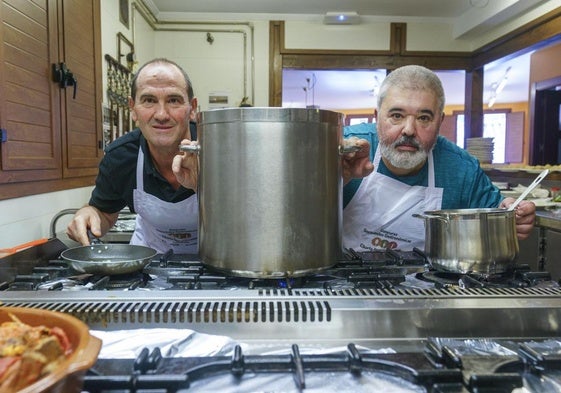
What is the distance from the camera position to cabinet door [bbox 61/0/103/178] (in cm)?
209

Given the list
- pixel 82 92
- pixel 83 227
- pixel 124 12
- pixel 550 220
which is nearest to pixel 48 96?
pixel 82 92

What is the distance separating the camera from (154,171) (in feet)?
4.56

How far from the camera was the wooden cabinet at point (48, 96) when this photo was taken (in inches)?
63.1

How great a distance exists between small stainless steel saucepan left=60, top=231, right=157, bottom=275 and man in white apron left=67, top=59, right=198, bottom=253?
0.24m

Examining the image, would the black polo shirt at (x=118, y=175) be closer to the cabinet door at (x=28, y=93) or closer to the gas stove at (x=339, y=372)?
the cabinet door at (x=28, y=93)

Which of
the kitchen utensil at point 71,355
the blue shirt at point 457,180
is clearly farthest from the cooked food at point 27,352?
the blue shirt at point 457,180

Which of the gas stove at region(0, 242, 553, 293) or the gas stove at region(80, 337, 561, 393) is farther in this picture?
the gas stove at region(0, 242, 553, 293)

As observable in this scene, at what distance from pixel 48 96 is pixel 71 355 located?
6.08 ft

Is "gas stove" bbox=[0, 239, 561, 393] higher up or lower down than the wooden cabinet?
lower down

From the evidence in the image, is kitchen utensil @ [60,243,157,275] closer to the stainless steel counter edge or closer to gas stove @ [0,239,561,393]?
gas stove @ [0,239,561,393]

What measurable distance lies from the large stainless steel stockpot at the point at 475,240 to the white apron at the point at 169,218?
772 mm

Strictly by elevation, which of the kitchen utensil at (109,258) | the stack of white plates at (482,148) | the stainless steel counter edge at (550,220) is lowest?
the stainless steel counter edge at (550,220)

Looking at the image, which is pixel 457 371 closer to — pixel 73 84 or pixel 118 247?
pixel 118 247

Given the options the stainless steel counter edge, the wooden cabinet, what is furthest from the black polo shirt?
the stainless steel counter edge
